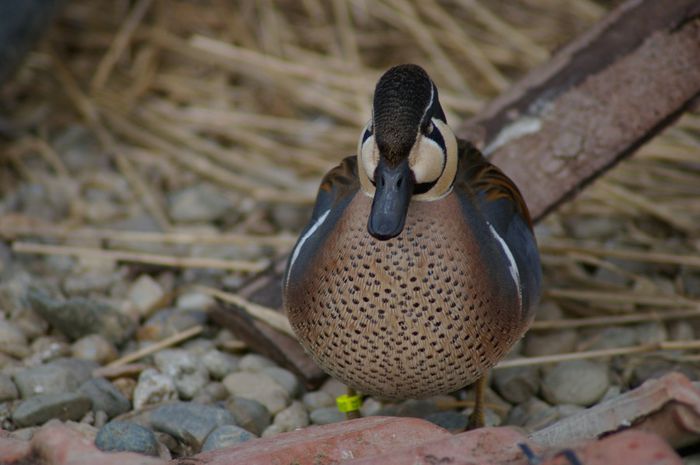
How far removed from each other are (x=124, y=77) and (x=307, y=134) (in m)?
1.05

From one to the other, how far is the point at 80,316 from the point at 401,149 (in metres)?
1.40

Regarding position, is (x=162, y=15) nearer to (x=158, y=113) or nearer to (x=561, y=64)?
(x=158, y=113)

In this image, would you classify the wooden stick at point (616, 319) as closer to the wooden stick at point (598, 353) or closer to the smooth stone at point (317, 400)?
the wooden stick at point (598, 353)

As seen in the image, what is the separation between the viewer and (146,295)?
3424 mm

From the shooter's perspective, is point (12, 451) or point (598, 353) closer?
point (12, 451)

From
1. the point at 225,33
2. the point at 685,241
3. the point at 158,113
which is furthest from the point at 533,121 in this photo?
the point at 225,33

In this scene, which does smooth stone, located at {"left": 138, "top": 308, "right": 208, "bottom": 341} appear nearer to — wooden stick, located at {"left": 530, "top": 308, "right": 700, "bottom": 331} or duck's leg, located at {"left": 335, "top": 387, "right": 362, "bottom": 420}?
duck's leg, located at {"left": 335, "top": 387, "right": 362, "bottom": 420}

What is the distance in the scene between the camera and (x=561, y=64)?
331 cm

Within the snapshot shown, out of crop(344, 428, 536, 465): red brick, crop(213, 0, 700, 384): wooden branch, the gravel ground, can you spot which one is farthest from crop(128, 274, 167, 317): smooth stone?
crop(344, 428, 536, 465): red brick

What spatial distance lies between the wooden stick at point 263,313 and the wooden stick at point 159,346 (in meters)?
0.15

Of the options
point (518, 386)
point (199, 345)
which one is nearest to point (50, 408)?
point (199, 345)

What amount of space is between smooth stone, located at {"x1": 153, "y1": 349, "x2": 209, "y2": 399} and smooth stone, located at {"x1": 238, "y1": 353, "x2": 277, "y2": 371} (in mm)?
144

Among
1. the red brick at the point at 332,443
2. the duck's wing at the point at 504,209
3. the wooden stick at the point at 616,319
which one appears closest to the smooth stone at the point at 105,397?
the red brick at the point at 332,443

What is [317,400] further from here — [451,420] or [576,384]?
[576,384]
